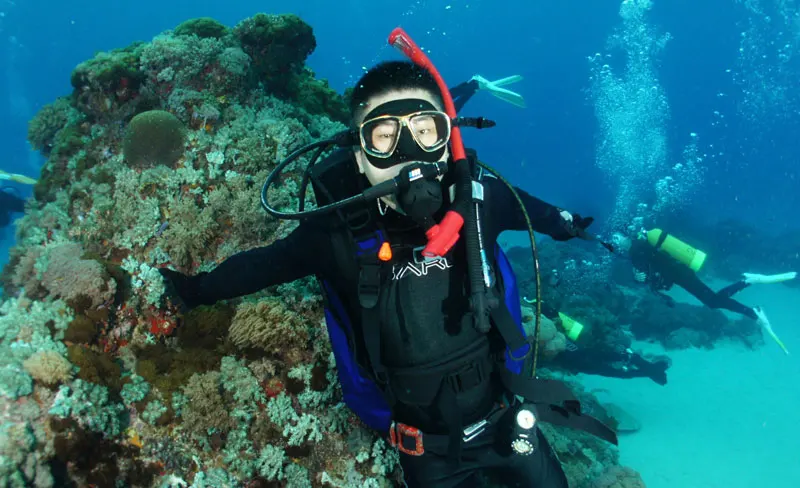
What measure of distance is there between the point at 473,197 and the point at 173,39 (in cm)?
643

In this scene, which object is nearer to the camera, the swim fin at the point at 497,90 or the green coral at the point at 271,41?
the green coral at the point at 271,41

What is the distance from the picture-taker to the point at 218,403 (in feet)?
11.9

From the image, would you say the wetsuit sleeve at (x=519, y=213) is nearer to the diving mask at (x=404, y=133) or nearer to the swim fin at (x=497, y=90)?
the diving mask at (x=404, y=133)

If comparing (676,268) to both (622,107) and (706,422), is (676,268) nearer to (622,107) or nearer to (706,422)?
(706,422)

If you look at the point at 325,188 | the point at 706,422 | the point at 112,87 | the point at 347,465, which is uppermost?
the point at 112,87

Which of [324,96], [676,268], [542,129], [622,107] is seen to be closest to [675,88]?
[622,107]

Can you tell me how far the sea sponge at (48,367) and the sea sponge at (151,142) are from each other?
2.98 m

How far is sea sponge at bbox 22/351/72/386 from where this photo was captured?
3.12 metres

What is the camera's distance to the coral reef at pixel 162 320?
3176mm

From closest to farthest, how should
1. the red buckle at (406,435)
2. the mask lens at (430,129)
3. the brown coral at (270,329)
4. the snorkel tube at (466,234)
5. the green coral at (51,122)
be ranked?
the snorkel tube at (466,234)
the mask lens at (430,129)
the red buckle at (406,435)
the brown coral at (270,329)
the green coral at (51,122)

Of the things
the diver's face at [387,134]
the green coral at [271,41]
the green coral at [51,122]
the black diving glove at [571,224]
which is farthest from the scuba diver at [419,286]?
the green coral at [51,122]

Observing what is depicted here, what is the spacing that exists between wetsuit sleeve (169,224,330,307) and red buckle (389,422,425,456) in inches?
52.3

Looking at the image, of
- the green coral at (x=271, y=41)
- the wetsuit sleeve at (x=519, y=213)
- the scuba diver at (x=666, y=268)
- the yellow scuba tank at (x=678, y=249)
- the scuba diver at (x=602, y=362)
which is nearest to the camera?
the wetsuit sleeve at (x=519, y=213)

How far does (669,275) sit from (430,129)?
13.0 m
